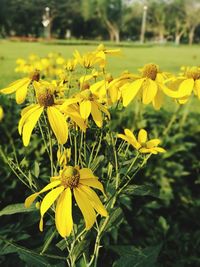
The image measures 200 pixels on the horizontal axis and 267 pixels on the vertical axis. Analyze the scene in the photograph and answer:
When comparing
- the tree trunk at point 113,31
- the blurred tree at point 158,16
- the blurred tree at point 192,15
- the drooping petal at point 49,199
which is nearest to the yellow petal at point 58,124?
the drooping petal at point 49,199

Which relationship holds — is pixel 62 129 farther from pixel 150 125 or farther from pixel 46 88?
pixel 150 125

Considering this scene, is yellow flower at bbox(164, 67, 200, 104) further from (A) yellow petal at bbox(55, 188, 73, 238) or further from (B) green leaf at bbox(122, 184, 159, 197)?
(A) yellow petal at bbox(55, 188, 73, 238)

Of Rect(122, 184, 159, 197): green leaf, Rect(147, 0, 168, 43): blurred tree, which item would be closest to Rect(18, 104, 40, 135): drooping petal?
Rect(122, 184, 159, 197): green leaf

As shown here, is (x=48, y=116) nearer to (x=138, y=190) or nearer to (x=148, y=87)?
(x=148, y=87)

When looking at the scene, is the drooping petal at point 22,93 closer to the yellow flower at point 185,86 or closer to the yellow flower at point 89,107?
the yellow flower at point 89,107

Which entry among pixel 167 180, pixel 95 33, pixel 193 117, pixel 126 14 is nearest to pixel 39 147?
pixel 167 180

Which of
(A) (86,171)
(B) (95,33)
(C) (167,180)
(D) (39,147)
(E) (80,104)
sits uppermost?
(E) (80,104)
